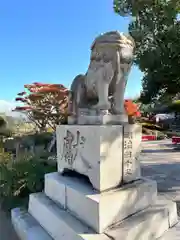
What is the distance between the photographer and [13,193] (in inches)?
112

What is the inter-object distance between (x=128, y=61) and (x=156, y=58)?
6377 millimetres

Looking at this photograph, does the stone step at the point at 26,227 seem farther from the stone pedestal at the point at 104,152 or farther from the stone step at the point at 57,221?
the stone pedestal at the point at 104,152

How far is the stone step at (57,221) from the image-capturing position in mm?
1688

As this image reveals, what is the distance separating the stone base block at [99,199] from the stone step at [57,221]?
0.05 metres

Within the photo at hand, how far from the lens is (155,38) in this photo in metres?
8.27

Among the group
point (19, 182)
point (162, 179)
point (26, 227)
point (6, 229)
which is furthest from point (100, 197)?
point (162, 179)

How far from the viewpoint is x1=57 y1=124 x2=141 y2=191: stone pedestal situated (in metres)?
1.83

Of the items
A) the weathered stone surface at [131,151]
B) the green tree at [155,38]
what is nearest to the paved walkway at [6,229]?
the weathered stone surface at [131,151]

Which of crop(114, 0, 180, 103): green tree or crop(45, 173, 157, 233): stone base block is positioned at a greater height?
crop(114, 0, 180, 103): green tree

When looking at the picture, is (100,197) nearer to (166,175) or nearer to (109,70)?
(109,70)

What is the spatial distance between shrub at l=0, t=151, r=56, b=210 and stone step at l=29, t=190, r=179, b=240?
1.94 feet

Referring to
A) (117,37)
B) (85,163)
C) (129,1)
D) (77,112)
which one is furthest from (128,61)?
(129,1)

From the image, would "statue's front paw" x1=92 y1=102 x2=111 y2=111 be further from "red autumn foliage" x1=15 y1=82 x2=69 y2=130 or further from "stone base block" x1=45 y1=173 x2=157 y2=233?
"red autumn foliage" x1=15 y1=82 x2=69 y2=130

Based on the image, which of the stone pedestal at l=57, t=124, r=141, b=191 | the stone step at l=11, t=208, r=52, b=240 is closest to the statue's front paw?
the stone pedestal at l=57, t=124, r=141, b=191
